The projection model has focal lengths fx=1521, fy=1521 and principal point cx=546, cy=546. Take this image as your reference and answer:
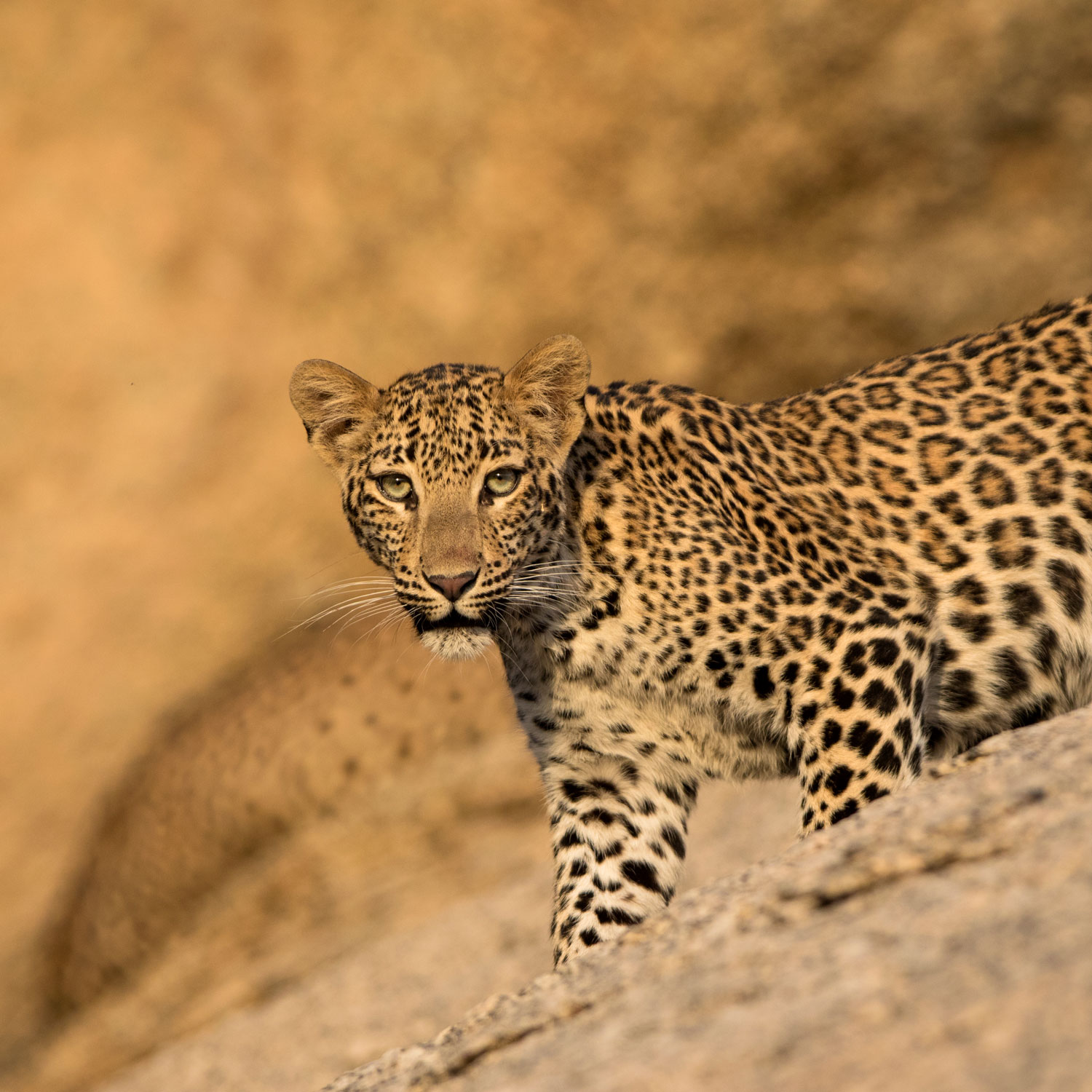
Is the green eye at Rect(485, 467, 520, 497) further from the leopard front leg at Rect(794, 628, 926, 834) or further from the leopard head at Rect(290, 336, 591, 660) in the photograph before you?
the leopard front leg at Rect(794, 628, 926, 834)

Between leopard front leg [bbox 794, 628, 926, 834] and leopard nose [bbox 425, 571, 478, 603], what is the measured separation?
1600 mm

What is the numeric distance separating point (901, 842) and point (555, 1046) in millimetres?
1195

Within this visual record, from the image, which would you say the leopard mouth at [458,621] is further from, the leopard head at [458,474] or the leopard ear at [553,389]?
the leopard ear at [553,389]

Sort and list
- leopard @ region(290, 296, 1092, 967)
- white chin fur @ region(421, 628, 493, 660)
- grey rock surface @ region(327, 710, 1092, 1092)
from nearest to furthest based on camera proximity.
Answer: grey rock surface @ region(327, 710, 1092, 1092) < white chin fur @ region(421, 628, 493, 660) < leopard @ region(290, 296, 1092, 967)

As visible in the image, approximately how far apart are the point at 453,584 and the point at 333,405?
1488 millimetres

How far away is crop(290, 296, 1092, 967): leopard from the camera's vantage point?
6.73 meters

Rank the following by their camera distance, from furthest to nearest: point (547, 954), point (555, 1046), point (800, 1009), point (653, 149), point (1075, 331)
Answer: point (653, 149), point (547, 954), point (1075, 331), point (555, 1046), point (800, 1009)

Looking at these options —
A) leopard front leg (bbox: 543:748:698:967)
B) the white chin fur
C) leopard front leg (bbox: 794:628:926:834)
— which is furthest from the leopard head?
leopard front leg (bbox: 794:628:926:834)

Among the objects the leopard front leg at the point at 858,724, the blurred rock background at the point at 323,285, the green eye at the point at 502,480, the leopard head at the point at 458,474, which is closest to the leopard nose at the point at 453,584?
A: the leopard head at the point at 458,474

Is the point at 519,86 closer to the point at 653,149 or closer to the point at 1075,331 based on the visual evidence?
the point at 653,149

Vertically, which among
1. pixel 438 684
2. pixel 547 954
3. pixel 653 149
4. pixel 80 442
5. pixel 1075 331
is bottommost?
pixel 547 954

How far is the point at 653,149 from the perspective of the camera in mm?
11938

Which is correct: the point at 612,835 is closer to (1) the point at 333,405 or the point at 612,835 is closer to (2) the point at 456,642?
(2) the point at 456,642

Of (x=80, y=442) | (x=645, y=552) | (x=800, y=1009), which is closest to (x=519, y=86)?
(x=80, y=442)
